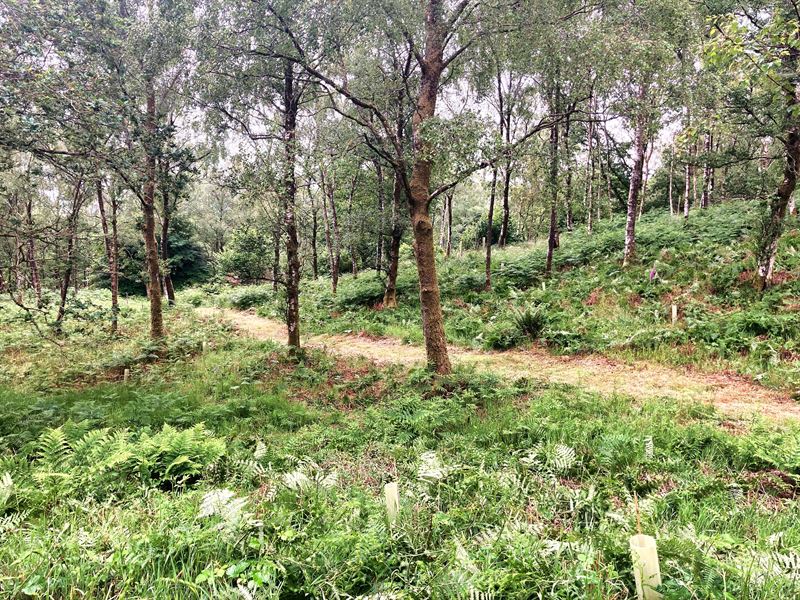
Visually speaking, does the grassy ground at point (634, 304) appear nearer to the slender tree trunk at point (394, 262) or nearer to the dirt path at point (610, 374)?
the dirt path at point (610, 374)

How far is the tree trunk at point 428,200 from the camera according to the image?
294 inches

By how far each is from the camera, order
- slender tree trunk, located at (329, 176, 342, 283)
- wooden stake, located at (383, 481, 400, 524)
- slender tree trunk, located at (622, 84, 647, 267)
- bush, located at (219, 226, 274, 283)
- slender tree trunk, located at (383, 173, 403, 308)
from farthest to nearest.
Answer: slender tree trunk, located at (329, 176, 342, 283)
slender tree trunk, located at (383, 173, 403, 308)
slender tree trunk, located at (622, 84, 647, 267)
bush, located at (219, 226, 274, 283)
wooden stake, located at (383, 481, 400, 524)

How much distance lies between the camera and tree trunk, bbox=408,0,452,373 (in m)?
7.47

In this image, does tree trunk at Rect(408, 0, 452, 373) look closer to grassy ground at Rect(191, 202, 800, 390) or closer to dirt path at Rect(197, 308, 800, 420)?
dirt path at Rect(197, 308, 800, 420)

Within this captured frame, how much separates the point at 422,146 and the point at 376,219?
8456 mm

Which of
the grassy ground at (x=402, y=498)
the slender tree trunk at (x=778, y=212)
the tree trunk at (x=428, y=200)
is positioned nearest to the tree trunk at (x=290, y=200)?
the tree trunk at (x=428, y=200)

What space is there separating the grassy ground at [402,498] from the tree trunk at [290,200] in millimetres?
3791

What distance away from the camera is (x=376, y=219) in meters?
15.6

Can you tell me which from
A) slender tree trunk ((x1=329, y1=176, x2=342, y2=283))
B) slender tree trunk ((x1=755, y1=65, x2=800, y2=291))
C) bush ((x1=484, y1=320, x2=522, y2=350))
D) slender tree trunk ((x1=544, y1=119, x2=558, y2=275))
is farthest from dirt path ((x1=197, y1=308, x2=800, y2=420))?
slender tree trunk ((x1=329, y1=176, x2=342, y2=283))

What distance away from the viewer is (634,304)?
11.5 meters

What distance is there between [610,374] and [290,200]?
8.08m

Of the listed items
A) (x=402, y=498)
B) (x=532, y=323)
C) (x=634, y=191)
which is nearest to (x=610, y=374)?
(x=532, y=323)

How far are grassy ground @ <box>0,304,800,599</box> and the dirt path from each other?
94cm

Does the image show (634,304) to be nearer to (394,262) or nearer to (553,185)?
(553,185)
